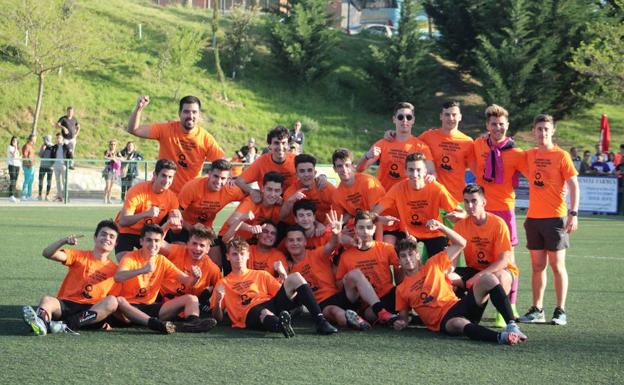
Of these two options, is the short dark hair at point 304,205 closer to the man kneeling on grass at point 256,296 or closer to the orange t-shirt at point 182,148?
the man kneeling on grass at point 256,296

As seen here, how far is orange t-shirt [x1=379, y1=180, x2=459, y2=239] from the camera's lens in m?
9.44

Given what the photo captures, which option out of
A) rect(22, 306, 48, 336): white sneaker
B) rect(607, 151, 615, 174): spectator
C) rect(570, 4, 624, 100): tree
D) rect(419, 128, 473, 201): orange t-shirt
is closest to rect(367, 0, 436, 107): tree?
rect(570, 4, 624, 100): tree

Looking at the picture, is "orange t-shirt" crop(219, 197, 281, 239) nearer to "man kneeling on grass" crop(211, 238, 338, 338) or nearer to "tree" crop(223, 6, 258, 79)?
"man kneeling on grass" crop(211, 238, 338, 338)

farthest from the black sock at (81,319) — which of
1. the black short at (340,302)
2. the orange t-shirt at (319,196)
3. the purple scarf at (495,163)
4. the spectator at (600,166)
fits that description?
the spectator at (600,166)

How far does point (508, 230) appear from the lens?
9180mm

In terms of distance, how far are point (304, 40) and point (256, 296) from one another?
40743mm

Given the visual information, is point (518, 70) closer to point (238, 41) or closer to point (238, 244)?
point (238, 41)

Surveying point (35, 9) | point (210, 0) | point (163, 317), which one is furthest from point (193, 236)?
point (210, 0)

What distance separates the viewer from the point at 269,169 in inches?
408

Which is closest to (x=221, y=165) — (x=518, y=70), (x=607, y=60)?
(x=607, y=60)

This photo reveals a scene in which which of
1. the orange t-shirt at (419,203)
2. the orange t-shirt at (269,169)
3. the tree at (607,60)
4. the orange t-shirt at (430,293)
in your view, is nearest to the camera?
the orange t-shirt at (430,293)

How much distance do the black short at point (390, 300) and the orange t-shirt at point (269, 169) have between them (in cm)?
186

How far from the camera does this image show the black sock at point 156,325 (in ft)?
27.3

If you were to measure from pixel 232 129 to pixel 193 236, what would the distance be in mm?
35539
